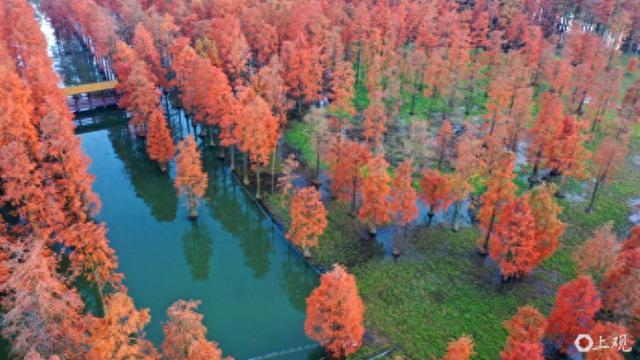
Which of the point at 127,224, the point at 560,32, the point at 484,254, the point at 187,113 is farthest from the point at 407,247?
the point at 560,32

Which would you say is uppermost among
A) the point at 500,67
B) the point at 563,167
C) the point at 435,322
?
the point at 500,67

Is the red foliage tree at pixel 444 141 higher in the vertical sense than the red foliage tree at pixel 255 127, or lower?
lower

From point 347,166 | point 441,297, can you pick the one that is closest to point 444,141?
point 347,166

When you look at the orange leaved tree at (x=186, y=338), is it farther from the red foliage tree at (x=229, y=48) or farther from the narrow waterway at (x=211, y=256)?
the red foliage tree at (x=229, y=48)

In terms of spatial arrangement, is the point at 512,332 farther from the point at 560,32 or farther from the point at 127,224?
the point at 560,32

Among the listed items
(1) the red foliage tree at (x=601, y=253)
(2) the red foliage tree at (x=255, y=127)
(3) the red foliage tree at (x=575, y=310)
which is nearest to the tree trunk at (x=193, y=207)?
(2) the red foliage tree at (x=255, y=127)

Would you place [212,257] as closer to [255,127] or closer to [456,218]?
[255,127]

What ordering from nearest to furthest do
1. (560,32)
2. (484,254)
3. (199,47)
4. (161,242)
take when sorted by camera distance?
(484,254), (161,242), (199,47), (560,32)
